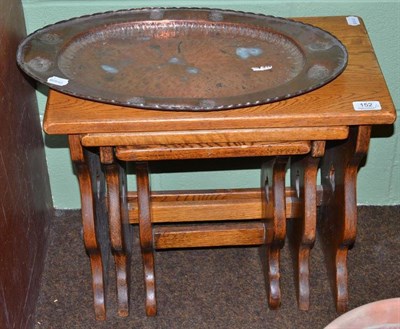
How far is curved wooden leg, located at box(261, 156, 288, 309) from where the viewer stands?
221cm

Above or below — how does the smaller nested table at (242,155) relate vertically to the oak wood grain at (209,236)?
above

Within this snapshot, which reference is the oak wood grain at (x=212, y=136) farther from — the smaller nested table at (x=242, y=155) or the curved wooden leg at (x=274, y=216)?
the curved wooden leg at (x=274, y=216)

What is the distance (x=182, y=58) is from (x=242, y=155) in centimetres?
28

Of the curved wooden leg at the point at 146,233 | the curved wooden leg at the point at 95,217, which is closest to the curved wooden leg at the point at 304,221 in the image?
the curved wooden leg at the point at 146,233

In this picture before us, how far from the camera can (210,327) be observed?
2.35m

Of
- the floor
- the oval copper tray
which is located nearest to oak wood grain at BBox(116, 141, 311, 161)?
the oval copper tray

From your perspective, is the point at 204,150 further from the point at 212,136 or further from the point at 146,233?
the point at 146,233

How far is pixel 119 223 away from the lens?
7.31 feet

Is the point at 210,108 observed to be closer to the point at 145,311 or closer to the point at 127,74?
the point at 127,74

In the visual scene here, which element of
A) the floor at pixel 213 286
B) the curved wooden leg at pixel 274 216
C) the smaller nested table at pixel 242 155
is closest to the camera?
the smaller nested table at pixel 242 155

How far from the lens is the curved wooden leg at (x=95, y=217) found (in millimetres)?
2107

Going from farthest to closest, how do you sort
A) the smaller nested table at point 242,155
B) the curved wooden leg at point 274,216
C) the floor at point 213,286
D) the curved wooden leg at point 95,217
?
the floor at point 213,286 < the curved wooden leg at point 274,216 < the curved wooden leg at point 95,217 < the smaller nested table at point 242,155

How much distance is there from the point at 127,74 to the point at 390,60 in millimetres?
858

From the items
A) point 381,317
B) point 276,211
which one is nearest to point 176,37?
point 276,211
